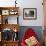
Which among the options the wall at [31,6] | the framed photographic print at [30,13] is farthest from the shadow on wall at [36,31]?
the framed photographic print at [30,13]

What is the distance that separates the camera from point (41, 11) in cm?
572

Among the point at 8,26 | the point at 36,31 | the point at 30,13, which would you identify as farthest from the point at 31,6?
the point at 8,26

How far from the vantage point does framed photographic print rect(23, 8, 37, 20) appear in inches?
224

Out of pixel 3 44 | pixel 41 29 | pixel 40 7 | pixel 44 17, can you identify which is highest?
pixel 40 7

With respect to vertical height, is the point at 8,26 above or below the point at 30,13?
below

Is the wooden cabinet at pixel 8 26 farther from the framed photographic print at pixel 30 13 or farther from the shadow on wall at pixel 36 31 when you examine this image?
the framed photographic print at pixel 30 13

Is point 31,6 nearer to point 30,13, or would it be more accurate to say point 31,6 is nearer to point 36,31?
point 30,13

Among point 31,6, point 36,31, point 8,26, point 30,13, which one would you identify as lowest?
point 36,31

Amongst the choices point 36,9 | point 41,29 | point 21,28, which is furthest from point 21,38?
point 36,9

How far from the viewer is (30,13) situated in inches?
225

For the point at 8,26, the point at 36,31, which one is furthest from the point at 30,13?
the point at 8,26

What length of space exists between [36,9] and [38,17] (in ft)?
0.96

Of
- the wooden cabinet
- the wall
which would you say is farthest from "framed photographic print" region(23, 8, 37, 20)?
the wooden cabinet

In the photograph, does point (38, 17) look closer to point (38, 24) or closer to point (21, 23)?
point (38, 24)
